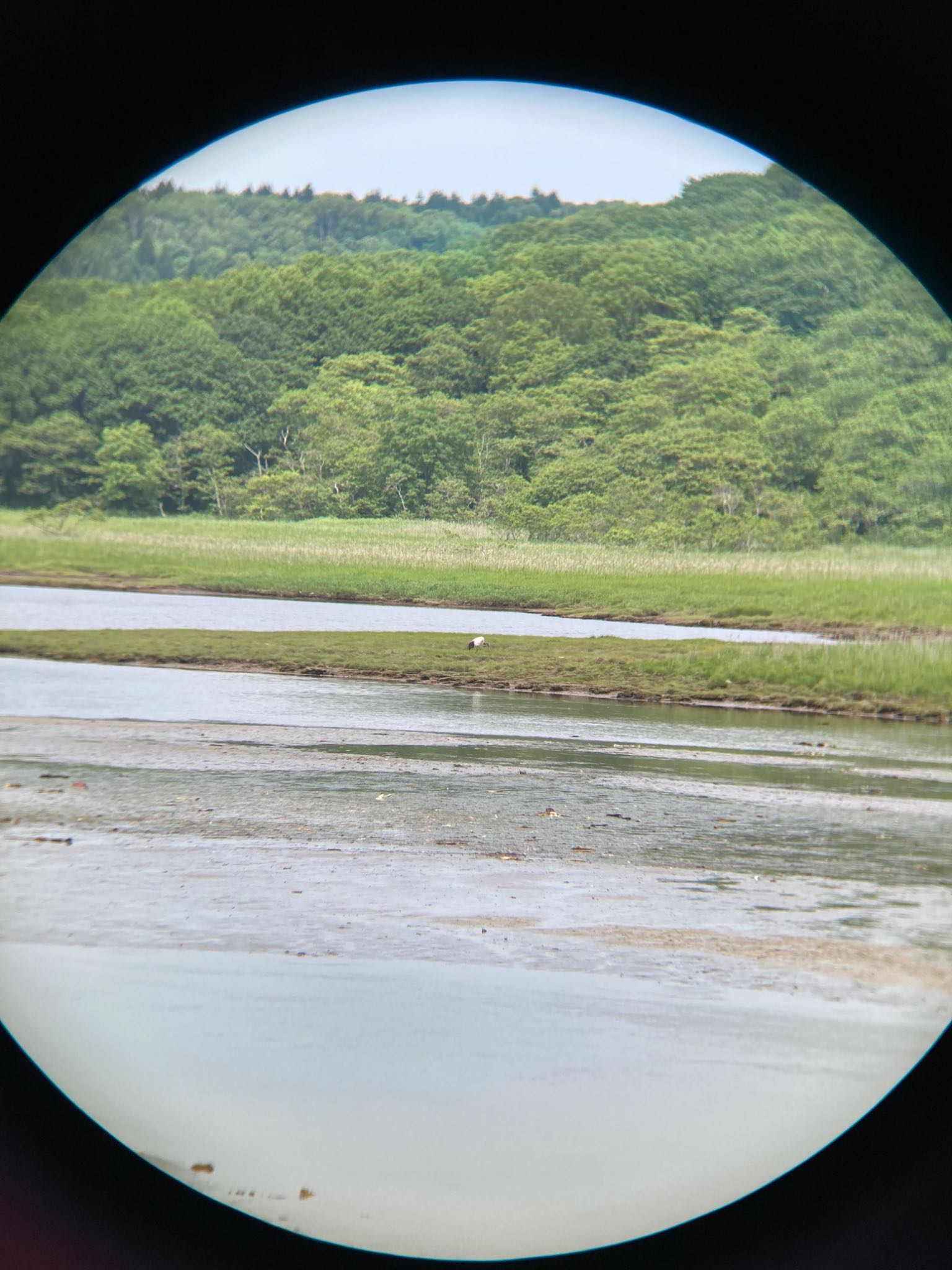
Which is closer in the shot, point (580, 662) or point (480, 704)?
point (480, 704)

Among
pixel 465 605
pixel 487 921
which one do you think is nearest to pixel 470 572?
pixel 465 605

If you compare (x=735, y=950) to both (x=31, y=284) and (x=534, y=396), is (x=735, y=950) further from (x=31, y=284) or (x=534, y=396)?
(x=534, y=396)

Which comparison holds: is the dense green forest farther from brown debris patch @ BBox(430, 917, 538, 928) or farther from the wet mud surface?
brown debris patch @ BBox(430, 917, 538, 928)

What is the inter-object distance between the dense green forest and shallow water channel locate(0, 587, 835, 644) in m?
9.21

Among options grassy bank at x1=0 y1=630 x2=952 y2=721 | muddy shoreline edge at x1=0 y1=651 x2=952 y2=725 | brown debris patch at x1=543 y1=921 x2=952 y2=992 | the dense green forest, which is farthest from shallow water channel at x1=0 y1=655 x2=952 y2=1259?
the dense green forest

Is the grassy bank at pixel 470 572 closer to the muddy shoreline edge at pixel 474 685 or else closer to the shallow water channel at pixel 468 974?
the muddy shoreline edge at pixel 474 685

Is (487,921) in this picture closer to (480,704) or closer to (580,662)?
(480,704)

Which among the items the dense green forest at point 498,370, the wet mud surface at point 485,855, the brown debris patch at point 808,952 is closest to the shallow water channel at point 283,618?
the dense green forest at point 498,370

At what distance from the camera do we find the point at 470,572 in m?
32.0

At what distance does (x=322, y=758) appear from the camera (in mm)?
10961

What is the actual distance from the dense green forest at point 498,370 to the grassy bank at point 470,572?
168 cm

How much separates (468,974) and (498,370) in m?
40.4

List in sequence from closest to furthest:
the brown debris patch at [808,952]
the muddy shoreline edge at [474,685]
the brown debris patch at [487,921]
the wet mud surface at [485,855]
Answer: the brown debris patch at [808,952] < the wet mud surface at [485,855] < the brown debris patch at [487,921] < the muddy shoreline edge at [474,685]

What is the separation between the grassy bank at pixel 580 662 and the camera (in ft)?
54.4
